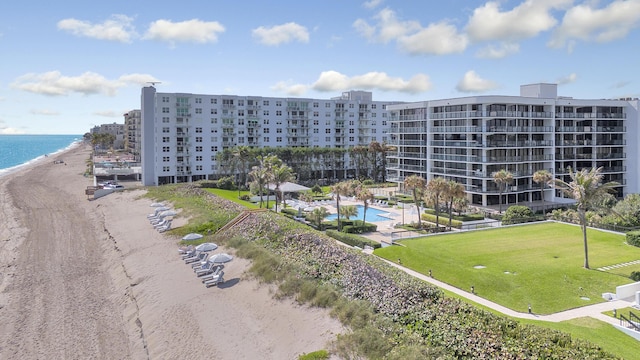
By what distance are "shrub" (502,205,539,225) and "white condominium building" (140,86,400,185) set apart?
5707 centimetres

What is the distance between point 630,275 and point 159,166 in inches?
2949

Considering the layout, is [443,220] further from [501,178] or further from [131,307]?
[131,307]

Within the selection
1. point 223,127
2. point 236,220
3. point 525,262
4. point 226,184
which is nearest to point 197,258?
point 236,220

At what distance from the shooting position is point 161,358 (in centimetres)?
2408

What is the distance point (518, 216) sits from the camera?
161 ft

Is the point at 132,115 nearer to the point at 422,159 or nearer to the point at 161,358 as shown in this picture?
the point at 422,159

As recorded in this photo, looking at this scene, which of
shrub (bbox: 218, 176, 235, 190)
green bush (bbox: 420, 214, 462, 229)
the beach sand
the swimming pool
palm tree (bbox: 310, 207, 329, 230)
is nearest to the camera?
the beach sand

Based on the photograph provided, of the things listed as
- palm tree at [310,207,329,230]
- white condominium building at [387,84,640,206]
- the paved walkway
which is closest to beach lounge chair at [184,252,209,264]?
palm tree at [310,207,329,230]

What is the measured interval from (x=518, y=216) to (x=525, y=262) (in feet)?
54.1

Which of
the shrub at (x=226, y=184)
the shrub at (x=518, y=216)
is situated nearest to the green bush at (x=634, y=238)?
the shrub at (x=518, y=216)

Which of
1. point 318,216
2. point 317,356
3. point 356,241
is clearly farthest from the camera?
point 318,216

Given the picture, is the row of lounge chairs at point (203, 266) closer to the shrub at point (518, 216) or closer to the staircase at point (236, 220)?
the staircase at point (236, 220)

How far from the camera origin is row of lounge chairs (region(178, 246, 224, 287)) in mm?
32500

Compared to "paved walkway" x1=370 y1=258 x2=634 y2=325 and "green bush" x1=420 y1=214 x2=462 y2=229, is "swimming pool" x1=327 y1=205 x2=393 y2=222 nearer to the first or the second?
"green bush" x1=420 y1=214 x2=462 y2=229
